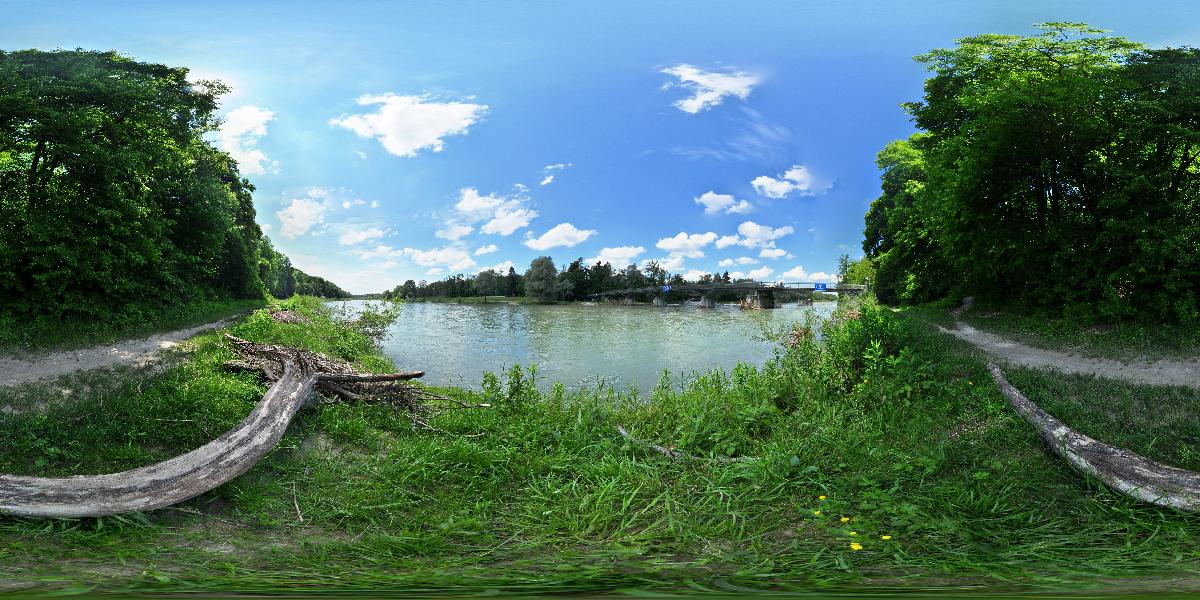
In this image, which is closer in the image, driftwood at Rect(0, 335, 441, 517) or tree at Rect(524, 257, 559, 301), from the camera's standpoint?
driftwood at Rect(0, 335, 441, 517)

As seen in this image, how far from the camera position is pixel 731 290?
115ft

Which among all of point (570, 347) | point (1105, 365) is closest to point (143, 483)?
point (570, 347)

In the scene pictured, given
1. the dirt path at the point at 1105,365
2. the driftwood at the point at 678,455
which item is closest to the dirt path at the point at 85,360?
the driftwood at the point at 678,455

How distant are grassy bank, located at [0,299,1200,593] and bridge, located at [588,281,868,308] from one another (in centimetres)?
2438

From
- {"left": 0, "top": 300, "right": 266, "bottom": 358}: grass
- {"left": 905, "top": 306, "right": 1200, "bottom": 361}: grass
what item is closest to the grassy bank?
{"left": 0, "top": 300, "right": 266, "bottom": 358}: grass

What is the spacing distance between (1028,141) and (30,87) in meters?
19.3

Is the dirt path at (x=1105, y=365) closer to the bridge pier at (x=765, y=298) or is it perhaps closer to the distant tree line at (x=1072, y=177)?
the distant tree line at (x=1072, y=177)

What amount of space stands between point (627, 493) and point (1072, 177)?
1334 cm

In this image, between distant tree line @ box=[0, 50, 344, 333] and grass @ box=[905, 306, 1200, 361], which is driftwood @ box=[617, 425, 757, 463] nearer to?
grass @ box=[905, 306, 1200, 361]

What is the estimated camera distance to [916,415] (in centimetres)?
554

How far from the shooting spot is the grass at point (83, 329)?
847cm

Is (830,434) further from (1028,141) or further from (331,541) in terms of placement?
(1028,141)

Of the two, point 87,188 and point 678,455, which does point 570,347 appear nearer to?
point 678,455

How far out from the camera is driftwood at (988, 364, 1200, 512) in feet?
11.6
